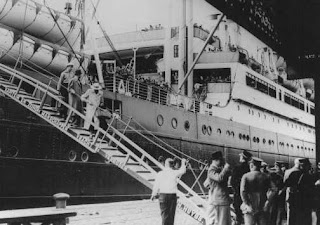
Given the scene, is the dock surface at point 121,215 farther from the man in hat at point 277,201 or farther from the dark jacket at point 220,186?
the dark jacket at point 220,186

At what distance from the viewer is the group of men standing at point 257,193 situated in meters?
6.20

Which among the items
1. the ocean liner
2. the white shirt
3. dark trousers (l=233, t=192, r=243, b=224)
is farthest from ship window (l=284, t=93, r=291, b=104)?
the white shirt

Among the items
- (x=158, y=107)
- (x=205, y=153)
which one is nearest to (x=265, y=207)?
(x=158, y=107)

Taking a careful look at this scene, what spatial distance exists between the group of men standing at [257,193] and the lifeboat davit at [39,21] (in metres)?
9.21

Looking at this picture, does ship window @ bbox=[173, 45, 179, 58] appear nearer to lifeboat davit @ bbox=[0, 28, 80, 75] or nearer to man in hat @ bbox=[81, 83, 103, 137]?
lifeboat davit @ bbox=[0, 28, 80, 75]

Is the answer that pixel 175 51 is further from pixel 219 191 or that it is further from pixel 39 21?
pixel 219 191

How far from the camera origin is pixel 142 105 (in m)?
14.9

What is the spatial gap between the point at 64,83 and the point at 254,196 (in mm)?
6628

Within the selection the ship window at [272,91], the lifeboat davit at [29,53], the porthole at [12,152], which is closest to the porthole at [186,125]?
the lifeboat davit at [29,53]

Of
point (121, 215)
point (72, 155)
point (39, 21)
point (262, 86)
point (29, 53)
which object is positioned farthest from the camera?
point (262, 86)

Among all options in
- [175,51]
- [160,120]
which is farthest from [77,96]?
[175,51]

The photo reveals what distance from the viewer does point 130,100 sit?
1445cm

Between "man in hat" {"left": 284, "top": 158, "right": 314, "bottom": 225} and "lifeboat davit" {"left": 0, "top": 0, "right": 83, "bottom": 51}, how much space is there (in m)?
9.67

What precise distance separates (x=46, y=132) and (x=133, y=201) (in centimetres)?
354
